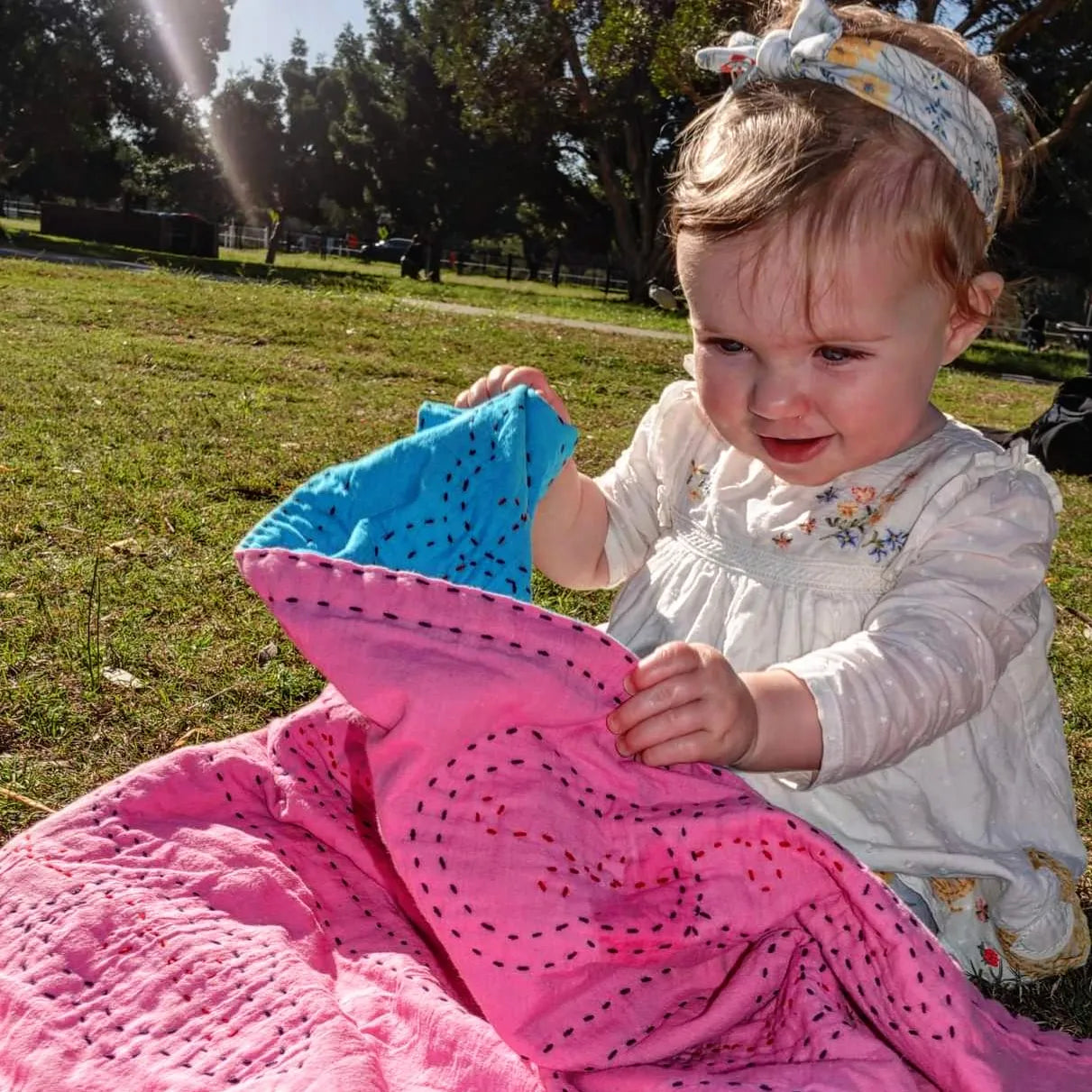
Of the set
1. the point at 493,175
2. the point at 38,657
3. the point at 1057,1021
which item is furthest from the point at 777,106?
the point at 493,175

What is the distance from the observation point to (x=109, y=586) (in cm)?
364

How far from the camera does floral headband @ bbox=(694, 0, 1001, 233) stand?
1.92 m

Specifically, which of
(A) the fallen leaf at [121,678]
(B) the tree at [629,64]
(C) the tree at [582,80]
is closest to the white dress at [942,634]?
(A) the fallen leaf at [121,678]

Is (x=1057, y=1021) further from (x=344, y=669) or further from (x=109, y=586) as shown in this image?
(x=109, y=586)

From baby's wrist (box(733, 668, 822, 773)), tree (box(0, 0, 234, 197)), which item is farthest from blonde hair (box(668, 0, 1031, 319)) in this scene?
tree (box(0, 0, 234, 197))

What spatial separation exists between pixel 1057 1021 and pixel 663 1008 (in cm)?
80

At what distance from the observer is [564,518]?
8.11ft

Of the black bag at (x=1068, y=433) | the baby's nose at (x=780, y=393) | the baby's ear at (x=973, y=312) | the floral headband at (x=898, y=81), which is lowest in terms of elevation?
the black bag at (x=1068, y=433)

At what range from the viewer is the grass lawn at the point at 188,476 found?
9.27ft

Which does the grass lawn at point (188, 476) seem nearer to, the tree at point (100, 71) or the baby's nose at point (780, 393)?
the baby's nose at point (780, 393)

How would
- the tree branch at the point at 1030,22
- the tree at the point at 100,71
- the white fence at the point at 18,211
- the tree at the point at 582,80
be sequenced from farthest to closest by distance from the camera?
the white fence at the point at 18,211, the tree at the point at 100,71, the tree at the point at 582,80, the tree branch at the point at 1030,22

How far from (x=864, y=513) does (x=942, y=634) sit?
34cm

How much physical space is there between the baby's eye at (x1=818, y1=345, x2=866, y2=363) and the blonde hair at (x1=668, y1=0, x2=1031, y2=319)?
11cm

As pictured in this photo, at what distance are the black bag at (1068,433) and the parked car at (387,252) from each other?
1621 inches
